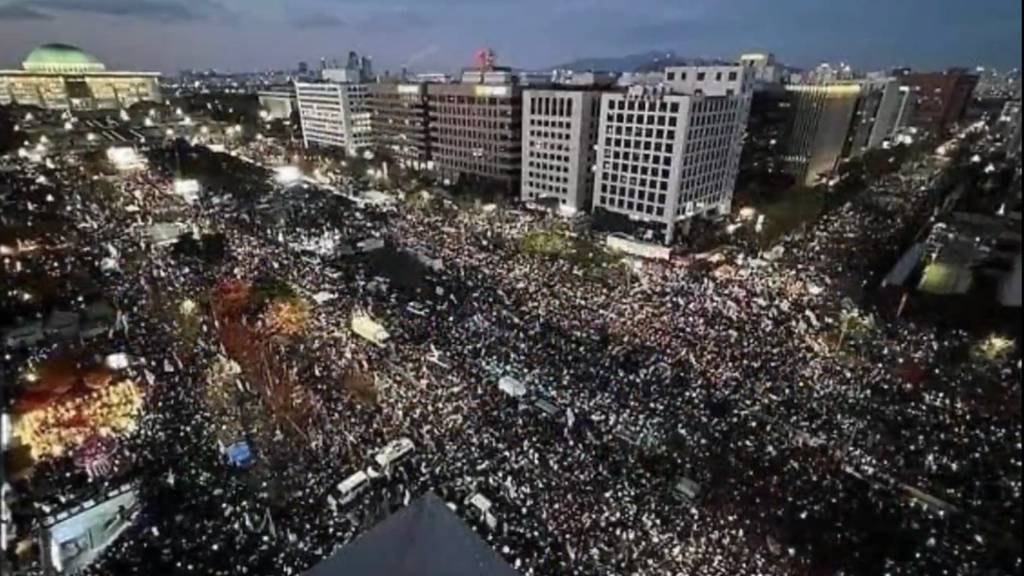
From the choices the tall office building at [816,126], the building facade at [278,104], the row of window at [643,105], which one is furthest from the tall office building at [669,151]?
the building facade at [278,104]

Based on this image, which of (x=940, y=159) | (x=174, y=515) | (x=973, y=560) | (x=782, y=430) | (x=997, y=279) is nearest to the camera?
(x=997, y=279)

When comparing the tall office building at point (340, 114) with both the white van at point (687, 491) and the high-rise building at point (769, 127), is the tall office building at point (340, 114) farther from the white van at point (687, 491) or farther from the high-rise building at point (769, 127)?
the white van at point (687, 491)

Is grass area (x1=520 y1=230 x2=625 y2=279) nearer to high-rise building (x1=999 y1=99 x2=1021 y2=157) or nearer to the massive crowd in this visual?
the massive crowd

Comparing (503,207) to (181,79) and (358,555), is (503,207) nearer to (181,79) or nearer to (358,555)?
(358,555)

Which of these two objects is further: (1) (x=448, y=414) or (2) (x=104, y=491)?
(1) (x=448, y=414)

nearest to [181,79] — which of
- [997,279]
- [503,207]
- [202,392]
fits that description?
[503,207]

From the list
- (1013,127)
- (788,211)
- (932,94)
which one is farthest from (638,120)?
(932,94)

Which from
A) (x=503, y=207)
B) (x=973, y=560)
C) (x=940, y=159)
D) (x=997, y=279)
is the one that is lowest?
(x=503, y=207)
